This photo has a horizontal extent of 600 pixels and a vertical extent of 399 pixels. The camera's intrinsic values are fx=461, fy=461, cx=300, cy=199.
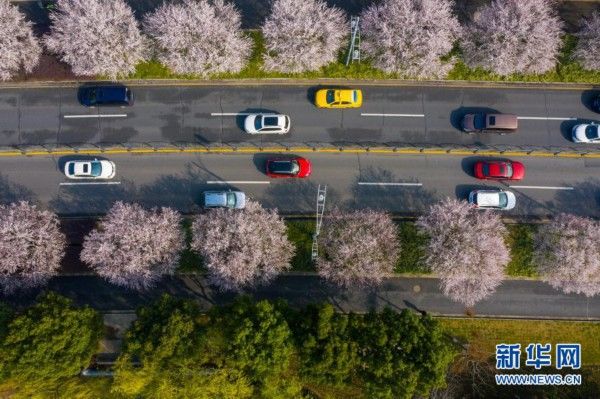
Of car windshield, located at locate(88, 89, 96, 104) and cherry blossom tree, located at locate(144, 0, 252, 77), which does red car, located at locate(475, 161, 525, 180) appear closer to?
cherry blossom tree, located at locate(144, 0, 252, 77)

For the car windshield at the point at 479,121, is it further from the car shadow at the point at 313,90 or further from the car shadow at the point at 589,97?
the car shadow at the point at 313,90

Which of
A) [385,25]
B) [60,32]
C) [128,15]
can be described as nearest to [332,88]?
[385,25]

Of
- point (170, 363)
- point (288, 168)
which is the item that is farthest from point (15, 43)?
point (170, 363)

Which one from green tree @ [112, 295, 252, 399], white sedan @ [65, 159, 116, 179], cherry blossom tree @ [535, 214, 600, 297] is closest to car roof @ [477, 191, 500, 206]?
cherry blossom tree @ [535, 214, 600, 297]

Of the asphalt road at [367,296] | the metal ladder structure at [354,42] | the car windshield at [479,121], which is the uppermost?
the metal ladder structure at [354,42]

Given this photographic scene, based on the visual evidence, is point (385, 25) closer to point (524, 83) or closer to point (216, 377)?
point (524, 83)

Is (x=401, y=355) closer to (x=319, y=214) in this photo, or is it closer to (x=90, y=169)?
(x=319, y=214)

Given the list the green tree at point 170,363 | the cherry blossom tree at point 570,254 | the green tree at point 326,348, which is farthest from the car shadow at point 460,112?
the green tree at point 170,363
